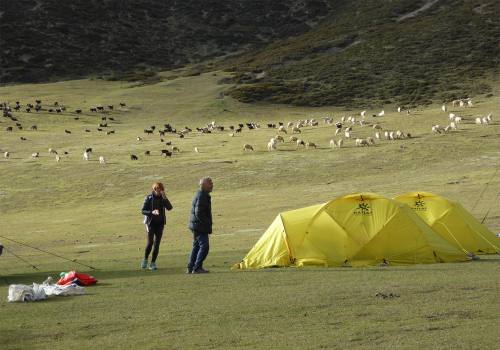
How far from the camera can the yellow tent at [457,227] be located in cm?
2198

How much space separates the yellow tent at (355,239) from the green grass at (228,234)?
0.85m

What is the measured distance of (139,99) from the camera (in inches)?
3829

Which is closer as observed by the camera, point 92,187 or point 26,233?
point 26,233

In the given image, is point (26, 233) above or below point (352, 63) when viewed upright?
below

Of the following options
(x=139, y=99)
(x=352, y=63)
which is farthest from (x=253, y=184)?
(x=352, y=63)

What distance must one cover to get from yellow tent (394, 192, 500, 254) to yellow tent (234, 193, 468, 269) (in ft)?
4.60

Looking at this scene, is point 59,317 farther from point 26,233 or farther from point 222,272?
point 26,233

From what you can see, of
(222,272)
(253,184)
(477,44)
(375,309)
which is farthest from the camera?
(477,44)

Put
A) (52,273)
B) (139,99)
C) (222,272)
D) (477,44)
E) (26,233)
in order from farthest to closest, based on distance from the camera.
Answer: (477,44) → (139,99) → (26,233) → (52,273) → (222,272)

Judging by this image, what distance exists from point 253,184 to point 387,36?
257 feet

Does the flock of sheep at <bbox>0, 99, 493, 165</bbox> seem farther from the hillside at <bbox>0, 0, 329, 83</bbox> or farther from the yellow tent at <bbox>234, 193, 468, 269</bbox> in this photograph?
the hillside at <bbox>0, 0, 329, 83</bbox>

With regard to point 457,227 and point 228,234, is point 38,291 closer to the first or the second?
point 457,227

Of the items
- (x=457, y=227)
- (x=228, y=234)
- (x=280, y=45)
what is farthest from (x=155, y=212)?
(x=280, y=45)

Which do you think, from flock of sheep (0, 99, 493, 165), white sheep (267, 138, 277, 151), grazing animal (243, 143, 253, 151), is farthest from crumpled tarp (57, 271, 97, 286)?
white sheep (267, 138, 277, 151)
